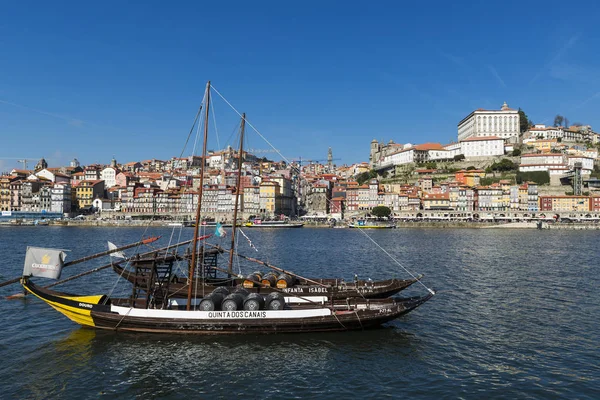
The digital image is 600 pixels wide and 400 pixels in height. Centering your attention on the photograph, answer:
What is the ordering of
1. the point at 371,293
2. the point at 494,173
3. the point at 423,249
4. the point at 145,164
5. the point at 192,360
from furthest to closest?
1. the point at 145,164
2. the point at 494,173
3. the point at 423,249
4. the point at 371,293
5. the point at 192,360

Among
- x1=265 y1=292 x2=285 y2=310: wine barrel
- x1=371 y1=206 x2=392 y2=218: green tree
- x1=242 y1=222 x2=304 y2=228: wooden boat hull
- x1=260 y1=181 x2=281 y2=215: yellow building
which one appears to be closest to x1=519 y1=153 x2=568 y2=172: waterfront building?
x1=371 y1=206 x2=392 y2=218: green tree

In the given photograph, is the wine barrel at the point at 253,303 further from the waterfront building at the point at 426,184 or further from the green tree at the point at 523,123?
the green tree at the point at 523,123

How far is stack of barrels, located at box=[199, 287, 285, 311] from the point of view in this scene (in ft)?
53.9

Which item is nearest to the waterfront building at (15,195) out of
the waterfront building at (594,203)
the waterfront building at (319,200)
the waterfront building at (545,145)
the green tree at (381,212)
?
the waterfront building at (319,200)

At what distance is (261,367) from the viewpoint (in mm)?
13602

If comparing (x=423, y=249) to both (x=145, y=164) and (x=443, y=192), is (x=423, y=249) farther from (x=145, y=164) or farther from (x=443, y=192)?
(x=145, y=164)

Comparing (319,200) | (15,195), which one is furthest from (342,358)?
(15,195)

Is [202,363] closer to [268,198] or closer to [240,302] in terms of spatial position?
[240,302]

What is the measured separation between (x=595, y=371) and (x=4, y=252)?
45.4 metres

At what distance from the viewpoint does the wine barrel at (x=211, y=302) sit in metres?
16.4

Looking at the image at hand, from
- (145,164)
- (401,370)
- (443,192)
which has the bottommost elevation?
(401,370)

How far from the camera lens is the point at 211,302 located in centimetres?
1661

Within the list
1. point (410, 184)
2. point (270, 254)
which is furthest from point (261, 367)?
point (410, 184)

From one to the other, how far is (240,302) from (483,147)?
410 ft
